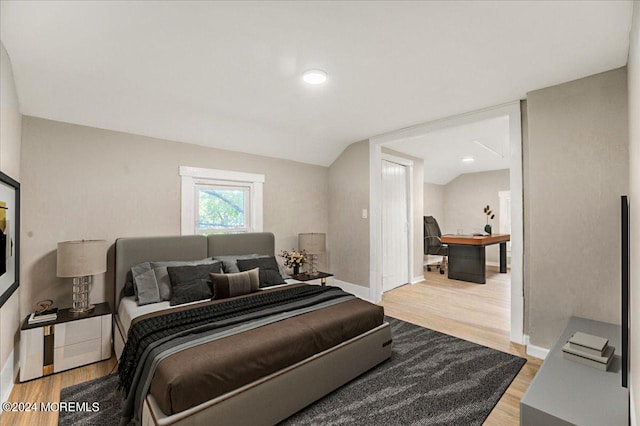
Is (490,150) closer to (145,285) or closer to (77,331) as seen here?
(145,285)

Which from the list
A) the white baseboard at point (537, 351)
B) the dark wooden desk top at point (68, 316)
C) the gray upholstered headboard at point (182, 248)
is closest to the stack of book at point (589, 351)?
the white baseboard at point (537, 351)

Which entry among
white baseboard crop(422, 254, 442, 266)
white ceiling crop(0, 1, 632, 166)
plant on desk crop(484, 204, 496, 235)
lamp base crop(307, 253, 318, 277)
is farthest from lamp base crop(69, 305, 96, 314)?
plant on desk crop(484, 204, 496, 235)

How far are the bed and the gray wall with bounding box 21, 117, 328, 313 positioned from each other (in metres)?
0.32

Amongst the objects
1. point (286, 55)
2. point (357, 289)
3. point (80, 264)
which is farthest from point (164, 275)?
point (357, 289)

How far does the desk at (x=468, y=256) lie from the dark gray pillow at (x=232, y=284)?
4.25 metres

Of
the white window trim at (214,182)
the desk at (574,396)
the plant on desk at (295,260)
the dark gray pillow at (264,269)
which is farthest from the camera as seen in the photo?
the plant on desk at (295,260)

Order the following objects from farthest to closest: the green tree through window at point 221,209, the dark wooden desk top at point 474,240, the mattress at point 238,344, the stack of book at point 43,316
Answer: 1. the dark wooden desk top at point 474,240
2. the green tree through window at point 221,209
3. the stack of book at point 43,316
4. the mattress at point 238,344

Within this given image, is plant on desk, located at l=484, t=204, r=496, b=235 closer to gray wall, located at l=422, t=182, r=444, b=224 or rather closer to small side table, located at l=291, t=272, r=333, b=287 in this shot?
gray wall, located at l=422, t=182, r=444, b=224

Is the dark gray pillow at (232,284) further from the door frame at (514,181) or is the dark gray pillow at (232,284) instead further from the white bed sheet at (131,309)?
the door frame at (514,181)

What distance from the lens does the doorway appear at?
16.0 feet

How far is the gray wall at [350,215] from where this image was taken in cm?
439

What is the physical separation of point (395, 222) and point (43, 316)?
183 inches

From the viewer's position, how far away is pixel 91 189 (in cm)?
283

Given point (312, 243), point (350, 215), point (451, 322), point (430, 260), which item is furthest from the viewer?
point (430, 260)
